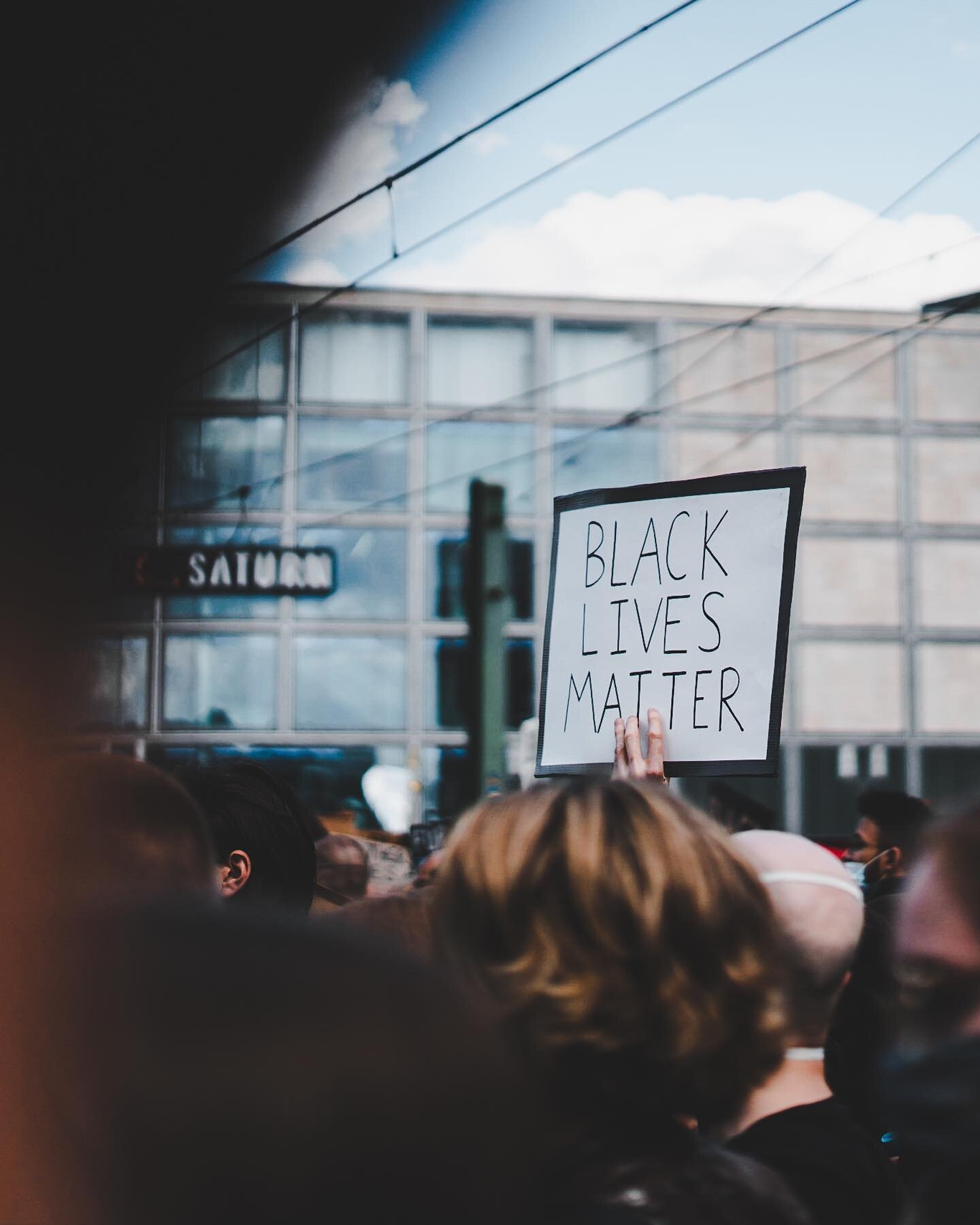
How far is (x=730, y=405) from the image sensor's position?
63.2ft

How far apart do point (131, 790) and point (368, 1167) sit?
106 centimetres

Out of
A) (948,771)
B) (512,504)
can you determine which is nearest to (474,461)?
(512,504)

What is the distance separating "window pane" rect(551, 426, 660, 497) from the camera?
60.1ft

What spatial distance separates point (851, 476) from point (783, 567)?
1745 cm

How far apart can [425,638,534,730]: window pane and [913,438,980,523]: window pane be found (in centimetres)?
648

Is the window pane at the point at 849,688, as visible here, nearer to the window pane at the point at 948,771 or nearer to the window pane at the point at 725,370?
the window pane at the point at 948,771

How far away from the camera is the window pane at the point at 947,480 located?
63.1 ft

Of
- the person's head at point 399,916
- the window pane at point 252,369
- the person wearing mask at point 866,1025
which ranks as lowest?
the person wearing mask at point 866,1025

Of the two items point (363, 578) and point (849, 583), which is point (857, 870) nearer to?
point (363, 578)

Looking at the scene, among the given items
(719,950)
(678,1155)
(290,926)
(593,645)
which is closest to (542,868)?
(719,950)

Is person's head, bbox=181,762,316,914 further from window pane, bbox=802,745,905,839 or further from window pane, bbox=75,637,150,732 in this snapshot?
window pane, bbox=802,745,905,839

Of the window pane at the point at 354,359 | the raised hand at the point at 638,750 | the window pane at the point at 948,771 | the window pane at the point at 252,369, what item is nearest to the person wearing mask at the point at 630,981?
the raised hand at the point at 638,750

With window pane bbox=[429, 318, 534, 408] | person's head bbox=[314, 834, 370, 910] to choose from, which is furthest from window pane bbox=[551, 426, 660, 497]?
person's head bbox=[314, 834, 370, 910]

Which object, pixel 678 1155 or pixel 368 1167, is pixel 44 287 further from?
pixel 368 1167
